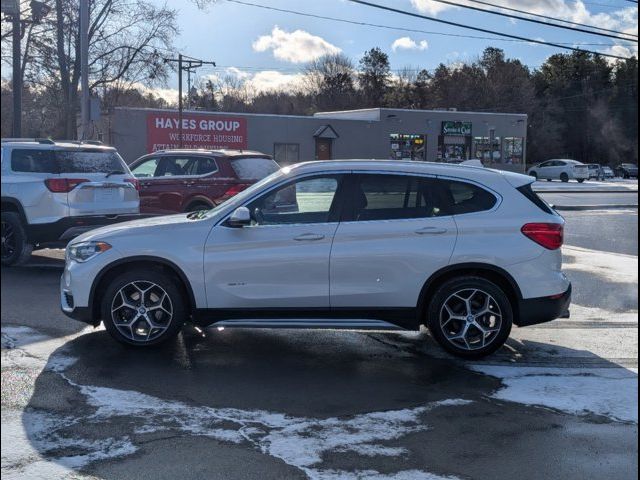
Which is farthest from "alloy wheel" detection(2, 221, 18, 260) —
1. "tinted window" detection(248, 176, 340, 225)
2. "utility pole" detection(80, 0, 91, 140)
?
"utility pole" detection(80, 0, 91, 140)

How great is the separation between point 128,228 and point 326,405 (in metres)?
2.57

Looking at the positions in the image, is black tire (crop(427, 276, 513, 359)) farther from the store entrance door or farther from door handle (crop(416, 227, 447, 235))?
the store entrance door

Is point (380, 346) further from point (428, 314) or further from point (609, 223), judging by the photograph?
point (609, 223)

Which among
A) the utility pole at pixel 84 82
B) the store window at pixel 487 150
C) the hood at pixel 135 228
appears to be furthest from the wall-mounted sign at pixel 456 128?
the hood at pixel 135 228

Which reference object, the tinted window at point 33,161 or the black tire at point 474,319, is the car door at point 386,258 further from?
the tinted window at point 33,161

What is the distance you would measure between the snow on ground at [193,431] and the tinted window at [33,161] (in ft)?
17.3

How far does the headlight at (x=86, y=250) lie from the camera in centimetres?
622

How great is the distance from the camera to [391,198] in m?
6.27

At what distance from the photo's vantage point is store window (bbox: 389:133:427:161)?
4594 cm

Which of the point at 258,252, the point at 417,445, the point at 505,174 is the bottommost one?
the point at 417,445

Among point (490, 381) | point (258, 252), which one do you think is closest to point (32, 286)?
point (258, 252)

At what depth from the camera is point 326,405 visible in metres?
5.03

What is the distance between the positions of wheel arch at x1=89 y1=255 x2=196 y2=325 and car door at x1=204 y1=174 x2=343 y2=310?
207 millimetres

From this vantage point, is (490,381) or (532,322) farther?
(532,322)
